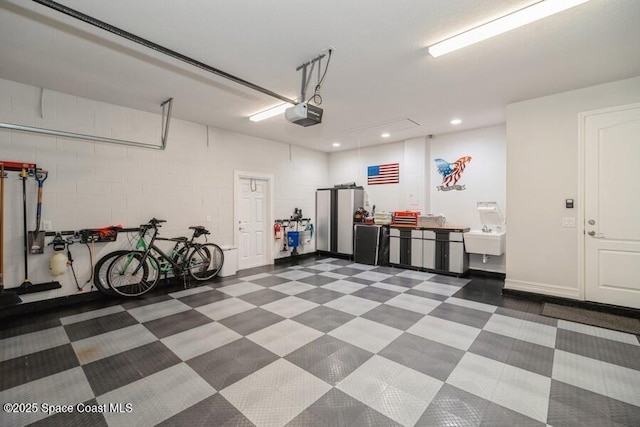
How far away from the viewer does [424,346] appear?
2.88m

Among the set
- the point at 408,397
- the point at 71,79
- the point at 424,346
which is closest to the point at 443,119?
the point at 424,346

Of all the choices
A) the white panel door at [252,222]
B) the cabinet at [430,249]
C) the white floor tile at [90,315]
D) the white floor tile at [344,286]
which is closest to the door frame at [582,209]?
the cabinet at [430,249]

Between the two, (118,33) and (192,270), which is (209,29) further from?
(192,270)

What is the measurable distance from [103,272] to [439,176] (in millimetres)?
6817

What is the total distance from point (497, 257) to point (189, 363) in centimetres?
573

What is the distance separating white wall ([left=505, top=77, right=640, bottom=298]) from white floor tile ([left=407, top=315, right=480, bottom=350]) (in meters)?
1.90

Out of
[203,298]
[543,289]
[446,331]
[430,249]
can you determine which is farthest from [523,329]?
[203,298]

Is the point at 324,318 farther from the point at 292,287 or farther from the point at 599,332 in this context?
the point at 599,332

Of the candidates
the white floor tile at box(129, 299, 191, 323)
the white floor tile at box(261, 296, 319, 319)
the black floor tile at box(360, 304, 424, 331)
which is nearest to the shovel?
the white floor tile at box(129, 299, 191, 323)

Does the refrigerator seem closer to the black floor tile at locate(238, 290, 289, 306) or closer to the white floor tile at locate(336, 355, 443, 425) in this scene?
the black floor tile at locate(238, 290, 289, 306)

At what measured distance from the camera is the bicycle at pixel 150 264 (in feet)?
14.5

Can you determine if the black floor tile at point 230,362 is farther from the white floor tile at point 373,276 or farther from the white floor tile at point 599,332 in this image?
the white floor tile at point 599,332

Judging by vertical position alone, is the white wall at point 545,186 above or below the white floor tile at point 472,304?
above

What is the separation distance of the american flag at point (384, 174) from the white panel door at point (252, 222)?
288cm
